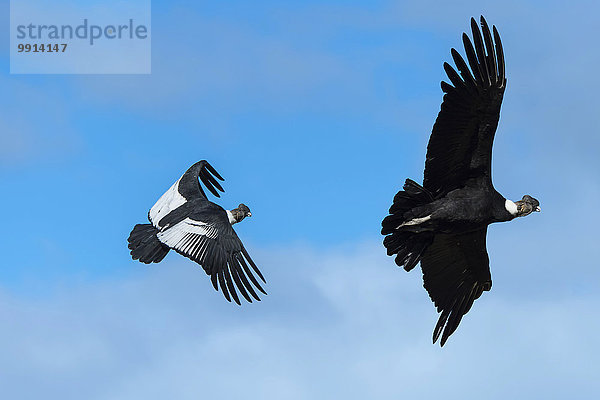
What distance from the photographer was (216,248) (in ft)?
38.5

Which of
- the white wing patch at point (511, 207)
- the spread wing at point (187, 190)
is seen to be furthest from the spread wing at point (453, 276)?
the spread wing at point (187, 190)

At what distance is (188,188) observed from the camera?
44.3 feet

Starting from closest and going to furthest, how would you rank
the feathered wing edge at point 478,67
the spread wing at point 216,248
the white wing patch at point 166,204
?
the feathered wing edge at point 478,67
the spread wing at point 216,248
the white wing patch at point 166,204

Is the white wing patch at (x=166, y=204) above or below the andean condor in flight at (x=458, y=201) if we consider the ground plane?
above

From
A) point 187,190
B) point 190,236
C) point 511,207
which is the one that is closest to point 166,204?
point 187,190

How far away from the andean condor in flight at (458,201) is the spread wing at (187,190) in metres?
3.20

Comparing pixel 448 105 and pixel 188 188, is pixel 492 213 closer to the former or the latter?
pixel 448 105

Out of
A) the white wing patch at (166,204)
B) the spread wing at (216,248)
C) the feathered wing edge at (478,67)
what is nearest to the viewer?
the feathered wing edge at (478,67)

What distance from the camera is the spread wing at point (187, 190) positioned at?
13.0 m

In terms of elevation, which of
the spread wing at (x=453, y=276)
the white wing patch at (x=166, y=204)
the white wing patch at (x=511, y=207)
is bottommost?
the spread wing at (x=453, y=276)

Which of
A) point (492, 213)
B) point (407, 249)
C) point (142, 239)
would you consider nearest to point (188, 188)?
point (142, 239)

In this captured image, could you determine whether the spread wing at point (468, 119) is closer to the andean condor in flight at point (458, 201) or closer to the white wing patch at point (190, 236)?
the andean condor in flight at point (458, 201)

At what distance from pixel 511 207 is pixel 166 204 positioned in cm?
460

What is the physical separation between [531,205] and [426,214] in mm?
1418
